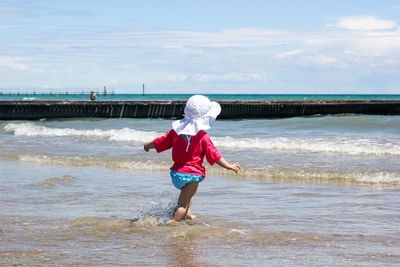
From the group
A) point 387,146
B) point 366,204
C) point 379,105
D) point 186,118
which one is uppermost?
point 186,118

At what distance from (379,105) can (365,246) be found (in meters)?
40.9

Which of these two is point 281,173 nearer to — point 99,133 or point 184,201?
point 184,201

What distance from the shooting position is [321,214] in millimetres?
8555

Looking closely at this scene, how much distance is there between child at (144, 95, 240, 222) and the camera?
7.51 metres

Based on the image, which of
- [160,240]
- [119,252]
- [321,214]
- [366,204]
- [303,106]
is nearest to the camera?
[119,252]

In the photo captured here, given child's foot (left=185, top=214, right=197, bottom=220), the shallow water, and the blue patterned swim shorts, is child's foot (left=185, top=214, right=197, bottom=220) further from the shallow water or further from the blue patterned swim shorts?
the blue patterned swim shorts


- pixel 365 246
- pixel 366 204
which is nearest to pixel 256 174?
pixel 366 204

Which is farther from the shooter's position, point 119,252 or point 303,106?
point 303,106

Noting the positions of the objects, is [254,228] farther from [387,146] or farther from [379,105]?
[379,105]

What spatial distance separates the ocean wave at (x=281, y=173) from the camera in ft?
40.4

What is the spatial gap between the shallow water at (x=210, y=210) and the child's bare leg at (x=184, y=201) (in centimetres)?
16

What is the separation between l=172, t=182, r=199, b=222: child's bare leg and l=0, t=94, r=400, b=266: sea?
0.32 feet

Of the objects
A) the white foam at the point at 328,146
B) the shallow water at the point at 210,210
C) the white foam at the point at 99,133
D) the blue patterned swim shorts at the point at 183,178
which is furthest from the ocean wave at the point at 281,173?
the white foam at the point at 99,133

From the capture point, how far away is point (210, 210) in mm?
8938
